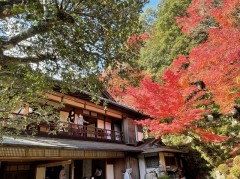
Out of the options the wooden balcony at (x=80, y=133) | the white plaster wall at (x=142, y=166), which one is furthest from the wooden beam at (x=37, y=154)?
the white plaster wall at (x=142, y=166)

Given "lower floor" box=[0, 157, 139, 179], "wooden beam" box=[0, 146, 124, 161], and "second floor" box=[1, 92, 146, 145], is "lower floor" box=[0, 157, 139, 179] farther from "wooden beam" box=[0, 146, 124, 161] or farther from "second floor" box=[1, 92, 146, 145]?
"second floor" box=[1, 92, 146, 145]

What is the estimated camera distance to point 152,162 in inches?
646

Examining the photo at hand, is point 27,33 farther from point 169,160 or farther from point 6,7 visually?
point 169,160

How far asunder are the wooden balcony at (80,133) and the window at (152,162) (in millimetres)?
2460

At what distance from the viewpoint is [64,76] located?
6.18 m

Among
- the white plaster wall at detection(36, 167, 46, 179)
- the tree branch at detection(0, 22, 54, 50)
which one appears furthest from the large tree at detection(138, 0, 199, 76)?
the tree branch at detection(0, 22, 54, 50)

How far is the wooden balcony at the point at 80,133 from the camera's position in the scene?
35.1 feet

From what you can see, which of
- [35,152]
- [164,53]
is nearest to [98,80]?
[35,152]

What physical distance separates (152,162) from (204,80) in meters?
7.34

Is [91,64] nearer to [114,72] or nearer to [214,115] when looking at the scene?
[114,72]

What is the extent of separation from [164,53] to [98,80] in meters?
19.2

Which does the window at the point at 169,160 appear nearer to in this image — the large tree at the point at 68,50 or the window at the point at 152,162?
the window at the point at 152,162

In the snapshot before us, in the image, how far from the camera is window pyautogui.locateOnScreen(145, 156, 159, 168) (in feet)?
53.1

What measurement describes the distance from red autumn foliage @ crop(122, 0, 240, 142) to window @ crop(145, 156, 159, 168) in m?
1.82
